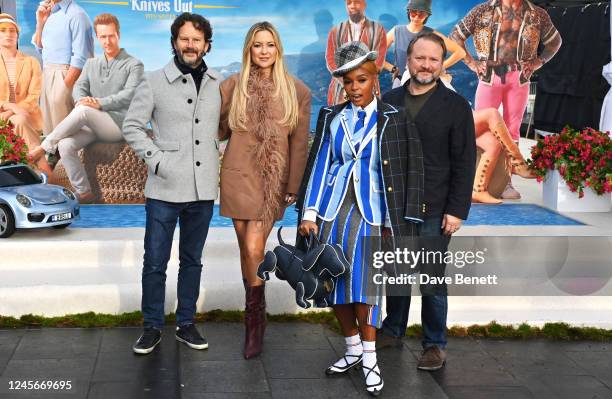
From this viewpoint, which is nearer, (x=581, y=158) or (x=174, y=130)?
(x=174, y=130)

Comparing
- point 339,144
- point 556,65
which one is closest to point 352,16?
point 556,65

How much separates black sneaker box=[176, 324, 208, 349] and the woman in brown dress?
1.37 ft

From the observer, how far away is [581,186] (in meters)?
8.67

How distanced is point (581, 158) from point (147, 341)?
483cm

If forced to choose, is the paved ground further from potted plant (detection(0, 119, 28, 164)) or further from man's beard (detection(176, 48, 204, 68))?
potted plant (detection(0, 119, 28, 164))

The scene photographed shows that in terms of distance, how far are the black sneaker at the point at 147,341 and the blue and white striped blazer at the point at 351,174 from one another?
1337mm

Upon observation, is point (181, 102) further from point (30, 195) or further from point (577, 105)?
point (577, 105)

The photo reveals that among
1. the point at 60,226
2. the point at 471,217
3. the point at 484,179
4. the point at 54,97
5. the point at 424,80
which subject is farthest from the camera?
the point at 484,179

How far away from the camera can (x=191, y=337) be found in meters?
5.51

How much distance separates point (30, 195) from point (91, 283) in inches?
42.7

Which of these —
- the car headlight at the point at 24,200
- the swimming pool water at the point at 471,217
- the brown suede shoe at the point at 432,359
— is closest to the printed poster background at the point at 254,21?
the swimming pool water at the point at 471,217

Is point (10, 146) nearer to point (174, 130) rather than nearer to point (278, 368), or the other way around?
point (174, 130)

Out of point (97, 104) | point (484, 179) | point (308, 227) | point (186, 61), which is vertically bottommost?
point (484, 179)

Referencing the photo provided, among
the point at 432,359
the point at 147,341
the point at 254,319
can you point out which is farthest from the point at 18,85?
the point at 432,359
